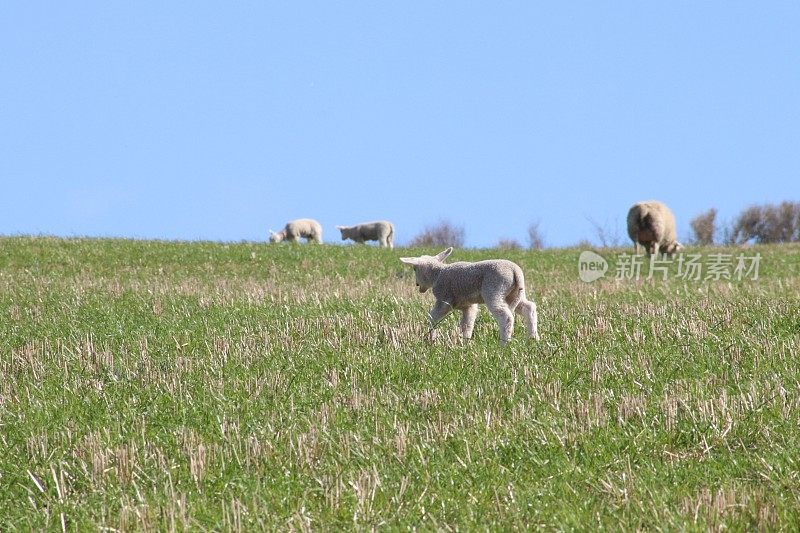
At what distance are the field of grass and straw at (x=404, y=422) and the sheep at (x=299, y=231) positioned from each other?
28.7 meters

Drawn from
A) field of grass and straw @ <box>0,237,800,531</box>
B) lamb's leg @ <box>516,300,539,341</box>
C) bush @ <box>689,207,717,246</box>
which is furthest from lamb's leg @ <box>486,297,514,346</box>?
bush @ <box>689,207,717,246</box>

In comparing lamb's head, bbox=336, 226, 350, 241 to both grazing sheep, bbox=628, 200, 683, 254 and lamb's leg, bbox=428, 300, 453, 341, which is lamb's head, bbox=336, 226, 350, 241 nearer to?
grazing sheep, bbox=628, 200, 683, 254

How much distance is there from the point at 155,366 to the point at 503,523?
4749 mm

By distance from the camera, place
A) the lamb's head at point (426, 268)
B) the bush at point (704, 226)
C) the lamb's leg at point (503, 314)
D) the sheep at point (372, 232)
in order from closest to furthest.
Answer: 1. the lamb's leg at point (503, 314)
2. the lamb's head at point (426, 268)
3. the sheep at point (372, 232)
4. the bush at point (704, 226)

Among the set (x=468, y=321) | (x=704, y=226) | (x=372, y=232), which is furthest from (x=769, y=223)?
(x=468, y=321)

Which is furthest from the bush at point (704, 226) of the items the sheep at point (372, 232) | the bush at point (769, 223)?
the sheep at point (372, 232)

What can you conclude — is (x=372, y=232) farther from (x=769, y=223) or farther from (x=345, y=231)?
A: (x=769, y=223)

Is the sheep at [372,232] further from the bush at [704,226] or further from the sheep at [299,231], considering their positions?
the bush at [704,226]

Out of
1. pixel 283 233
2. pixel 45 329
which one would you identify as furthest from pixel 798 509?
pixel 283 233

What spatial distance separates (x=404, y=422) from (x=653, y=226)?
2259 centimetres

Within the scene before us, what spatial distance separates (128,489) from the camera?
4996 mm

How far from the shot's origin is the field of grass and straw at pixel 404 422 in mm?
4453

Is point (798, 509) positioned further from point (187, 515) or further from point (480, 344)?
point (480, 344)

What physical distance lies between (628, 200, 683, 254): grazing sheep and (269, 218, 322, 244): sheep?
1660 centimetres
